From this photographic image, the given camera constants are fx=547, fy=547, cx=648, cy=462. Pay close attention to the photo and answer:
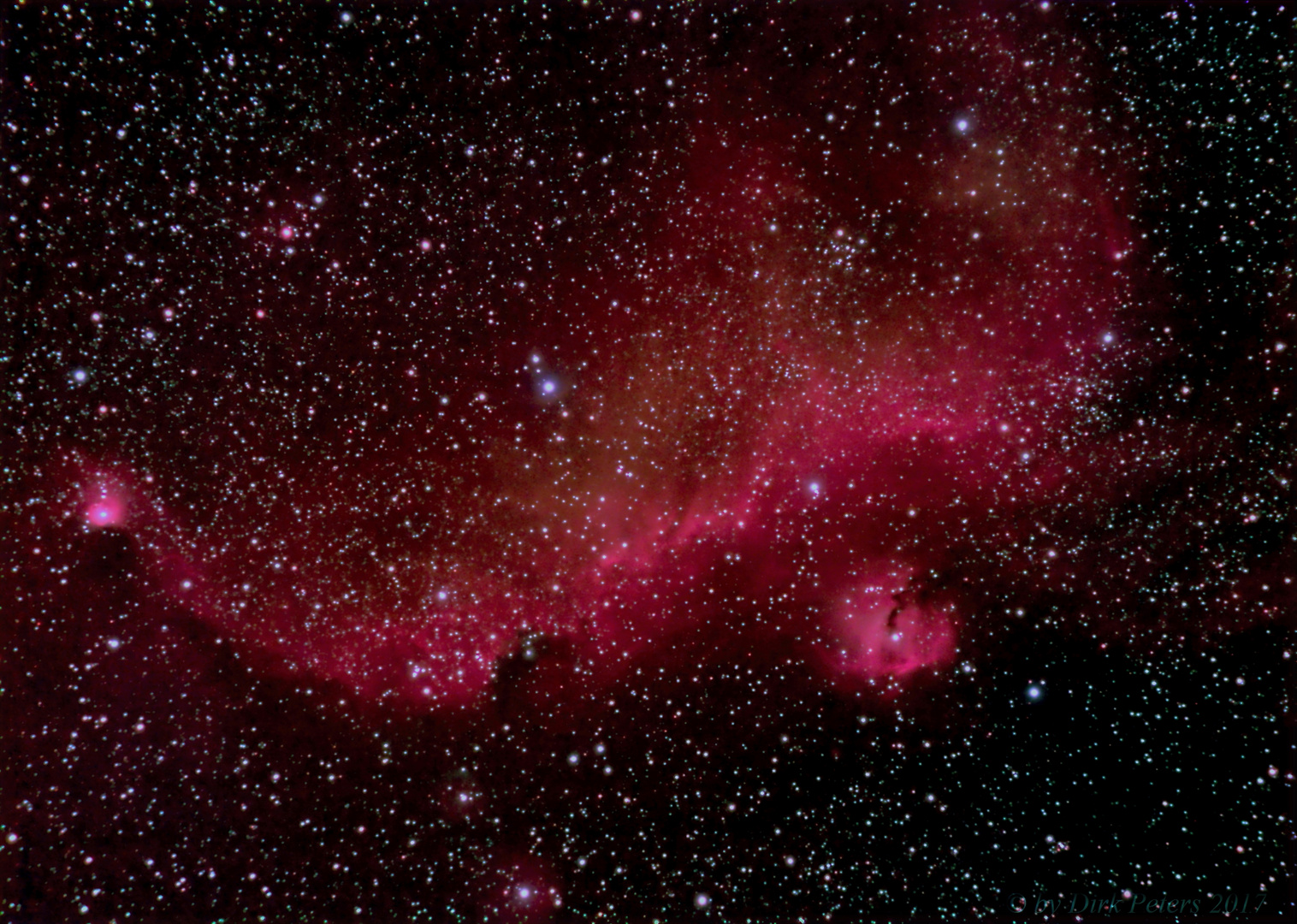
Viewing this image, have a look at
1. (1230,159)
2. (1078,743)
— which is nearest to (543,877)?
(1078,743)

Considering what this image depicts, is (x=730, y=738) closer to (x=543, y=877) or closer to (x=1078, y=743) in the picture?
(x=543, y=877)

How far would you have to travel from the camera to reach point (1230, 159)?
1.84 ft

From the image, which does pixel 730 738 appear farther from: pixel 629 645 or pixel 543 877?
pixel 543 877

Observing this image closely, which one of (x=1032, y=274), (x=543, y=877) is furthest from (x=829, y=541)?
(x=543, y=877)

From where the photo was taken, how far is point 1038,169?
569mm

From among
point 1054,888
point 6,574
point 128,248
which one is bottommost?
point 1054,888

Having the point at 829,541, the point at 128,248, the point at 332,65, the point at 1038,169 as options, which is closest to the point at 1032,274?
the point at 1038,169

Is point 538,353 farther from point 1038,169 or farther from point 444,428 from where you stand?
point 1038,169

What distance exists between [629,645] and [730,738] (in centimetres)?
15

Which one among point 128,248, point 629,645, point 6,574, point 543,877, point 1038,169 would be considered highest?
point 128,248

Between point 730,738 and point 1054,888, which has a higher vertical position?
point 730,738

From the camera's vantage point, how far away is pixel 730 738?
601 mm

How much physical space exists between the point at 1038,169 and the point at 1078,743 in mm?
609

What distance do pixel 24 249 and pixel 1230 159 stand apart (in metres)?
1.24
